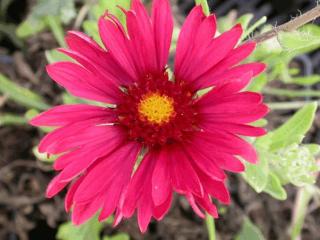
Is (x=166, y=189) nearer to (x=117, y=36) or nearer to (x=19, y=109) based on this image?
(x=117, y=36)

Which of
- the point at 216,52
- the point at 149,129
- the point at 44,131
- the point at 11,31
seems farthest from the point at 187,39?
the point at 11,31

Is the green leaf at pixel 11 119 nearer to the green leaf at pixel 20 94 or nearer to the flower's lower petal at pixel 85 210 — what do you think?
the green leaf at pixel 20 94

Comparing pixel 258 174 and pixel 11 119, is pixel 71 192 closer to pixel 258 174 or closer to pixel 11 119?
pixel 258 174

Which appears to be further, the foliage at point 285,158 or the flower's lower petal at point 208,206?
the foliage at point 285,158

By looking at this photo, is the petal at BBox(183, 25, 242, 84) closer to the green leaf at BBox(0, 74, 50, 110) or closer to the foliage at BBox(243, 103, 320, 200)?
the foliage at BBox(243, 103, 320, 200)

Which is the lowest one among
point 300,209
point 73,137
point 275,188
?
point 300,209

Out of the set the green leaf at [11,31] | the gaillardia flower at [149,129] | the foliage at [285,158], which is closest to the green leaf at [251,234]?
the foliage at [285,158]
